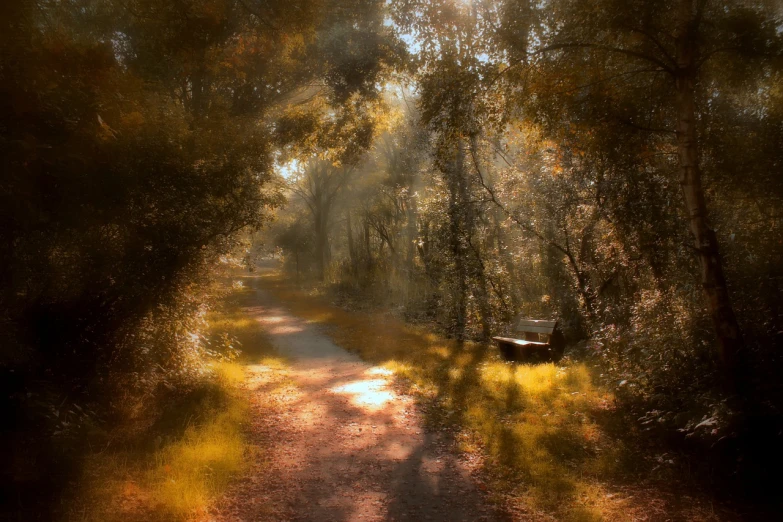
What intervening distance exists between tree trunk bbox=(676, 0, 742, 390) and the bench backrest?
273 inches

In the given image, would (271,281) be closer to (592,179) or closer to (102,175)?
(592,179)

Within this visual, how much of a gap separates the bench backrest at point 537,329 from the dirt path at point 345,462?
454 cm

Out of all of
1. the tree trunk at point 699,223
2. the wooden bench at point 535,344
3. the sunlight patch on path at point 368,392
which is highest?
the tree trunk at point 699,223

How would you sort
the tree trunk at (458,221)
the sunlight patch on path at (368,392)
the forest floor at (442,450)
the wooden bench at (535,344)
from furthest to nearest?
the tree trunk at (458,221)
the wooden bench at (535,344)
the sunlight patch on path at (368,392)
the forest floor at (442,450)

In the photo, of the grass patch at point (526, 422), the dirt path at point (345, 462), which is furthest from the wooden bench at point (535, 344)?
the dirt path at point (345, 462)

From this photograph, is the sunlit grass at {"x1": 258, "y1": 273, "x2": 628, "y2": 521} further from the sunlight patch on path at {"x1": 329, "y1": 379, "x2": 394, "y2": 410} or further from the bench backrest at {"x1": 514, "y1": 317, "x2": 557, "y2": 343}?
the bench backrest at {"x1": 514, "y1": 317, "x2": 557, "y2": 343}

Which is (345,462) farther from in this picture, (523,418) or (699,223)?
(699,223)

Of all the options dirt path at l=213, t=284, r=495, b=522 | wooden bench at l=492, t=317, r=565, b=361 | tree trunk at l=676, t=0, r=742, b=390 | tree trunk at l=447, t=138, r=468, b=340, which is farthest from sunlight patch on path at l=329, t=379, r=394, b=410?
tree trunk at l=447, t=138, r=468, b=340

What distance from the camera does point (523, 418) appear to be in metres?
7.97

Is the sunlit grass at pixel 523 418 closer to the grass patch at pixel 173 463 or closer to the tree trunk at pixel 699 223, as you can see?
the tree trunk at pixel 699 223

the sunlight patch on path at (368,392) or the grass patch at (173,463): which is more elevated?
the grass patch at (173,463)

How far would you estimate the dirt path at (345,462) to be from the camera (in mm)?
5184

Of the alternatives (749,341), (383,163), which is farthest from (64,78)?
(383,163)

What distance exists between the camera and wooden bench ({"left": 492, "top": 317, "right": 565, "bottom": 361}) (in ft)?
41.8
